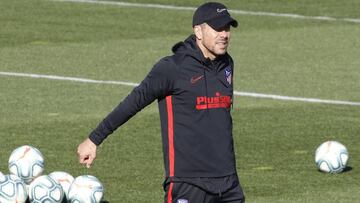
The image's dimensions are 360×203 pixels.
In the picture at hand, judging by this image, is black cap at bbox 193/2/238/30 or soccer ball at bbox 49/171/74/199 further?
soccer ball at bbox 49/171/74/199

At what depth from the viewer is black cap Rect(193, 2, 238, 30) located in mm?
9945

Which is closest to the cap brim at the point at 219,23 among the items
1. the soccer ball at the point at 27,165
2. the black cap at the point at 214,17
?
the black cap at the point at 214,17

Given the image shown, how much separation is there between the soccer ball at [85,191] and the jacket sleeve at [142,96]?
3.17m

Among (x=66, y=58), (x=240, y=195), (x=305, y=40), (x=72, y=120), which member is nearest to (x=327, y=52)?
(x=305, y=40)

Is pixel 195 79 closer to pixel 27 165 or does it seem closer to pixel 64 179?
pixel 64 179

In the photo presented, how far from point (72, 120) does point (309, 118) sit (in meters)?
3.36

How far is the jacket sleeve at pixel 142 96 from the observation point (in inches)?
394

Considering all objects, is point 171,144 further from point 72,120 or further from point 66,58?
point 66,58

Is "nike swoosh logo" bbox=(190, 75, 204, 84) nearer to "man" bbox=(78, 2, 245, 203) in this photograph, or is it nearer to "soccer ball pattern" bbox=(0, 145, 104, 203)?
"man" bbox=(78, 2, 245, 203)

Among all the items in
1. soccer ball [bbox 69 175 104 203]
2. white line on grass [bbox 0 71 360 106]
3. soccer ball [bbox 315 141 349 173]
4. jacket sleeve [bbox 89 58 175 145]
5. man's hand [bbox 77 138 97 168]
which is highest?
jacket sleeve [bbox 89 58 175 145]

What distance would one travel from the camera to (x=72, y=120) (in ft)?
59.9

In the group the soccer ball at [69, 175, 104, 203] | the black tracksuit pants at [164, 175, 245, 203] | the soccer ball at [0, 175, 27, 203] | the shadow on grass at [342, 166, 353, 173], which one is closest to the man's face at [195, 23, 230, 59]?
the black tracksuit pants at [164, 175, 245, 203]

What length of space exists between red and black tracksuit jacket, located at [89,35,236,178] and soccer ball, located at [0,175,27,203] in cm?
313

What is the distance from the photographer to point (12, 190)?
13.0 meters
